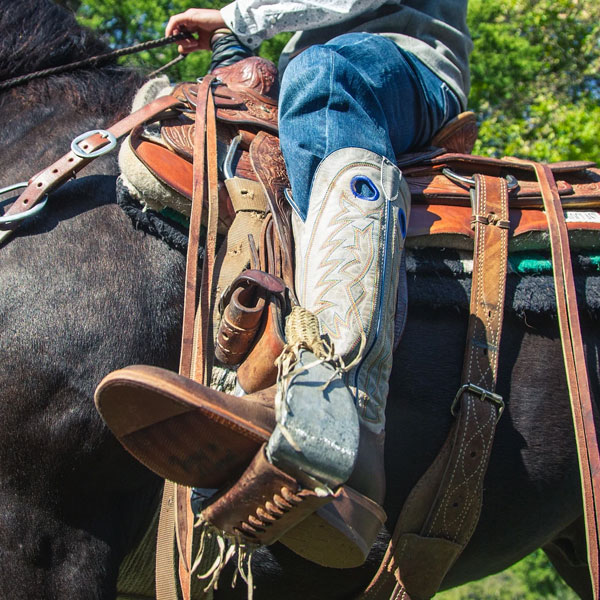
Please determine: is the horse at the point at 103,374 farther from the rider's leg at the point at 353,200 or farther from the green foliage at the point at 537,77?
the green foliage at the point at 537,77

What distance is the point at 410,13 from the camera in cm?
255

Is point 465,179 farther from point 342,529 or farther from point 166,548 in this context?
point 166,548

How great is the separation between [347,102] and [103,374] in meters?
1.04

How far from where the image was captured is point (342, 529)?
5.07 feet

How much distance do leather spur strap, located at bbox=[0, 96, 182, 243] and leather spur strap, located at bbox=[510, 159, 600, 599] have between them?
1345 mm

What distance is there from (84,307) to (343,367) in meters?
0.80

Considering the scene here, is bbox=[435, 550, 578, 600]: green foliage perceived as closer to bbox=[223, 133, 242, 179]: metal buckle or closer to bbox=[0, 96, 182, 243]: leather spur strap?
bbox=[223, 133, 242, 179]: metal buckle

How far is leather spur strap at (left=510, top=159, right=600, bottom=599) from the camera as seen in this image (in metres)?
2.10

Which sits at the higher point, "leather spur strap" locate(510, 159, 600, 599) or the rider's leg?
the rider's leg

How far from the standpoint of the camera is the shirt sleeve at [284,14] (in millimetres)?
2287

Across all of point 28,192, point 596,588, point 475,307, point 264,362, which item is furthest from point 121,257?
point 596,588

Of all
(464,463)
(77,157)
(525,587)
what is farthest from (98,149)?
(525,587)

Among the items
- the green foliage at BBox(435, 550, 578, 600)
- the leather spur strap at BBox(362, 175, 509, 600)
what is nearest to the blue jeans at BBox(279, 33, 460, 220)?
the leather spur strap at BBox(362, 175, 509, 600)

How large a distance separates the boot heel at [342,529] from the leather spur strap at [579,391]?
0.80 metres
